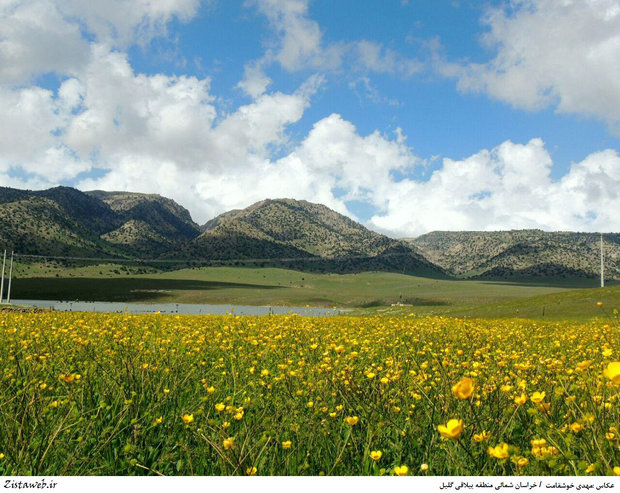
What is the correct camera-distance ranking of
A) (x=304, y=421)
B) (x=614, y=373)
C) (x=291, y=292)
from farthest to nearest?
(x=291, y=292), (x=304, y=421), (x=614, y=373)

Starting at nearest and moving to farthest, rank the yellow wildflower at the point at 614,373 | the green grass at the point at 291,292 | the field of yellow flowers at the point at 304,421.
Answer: the yellow wildflower at the point at 614,373 → the field of yellow flowers at the point at 304,421 → the green grass at the point at 291,292

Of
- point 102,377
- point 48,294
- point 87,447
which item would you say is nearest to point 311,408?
point 87,447

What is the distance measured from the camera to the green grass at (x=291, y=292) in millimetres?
56844

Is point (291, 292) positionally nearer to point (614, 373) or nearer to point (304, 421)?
point (304, 421)

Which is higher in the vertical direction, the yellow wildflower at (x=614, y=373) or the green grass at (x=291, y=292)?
the yellow wildflower at (x=614, y=373)

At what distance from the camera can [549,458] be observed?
9.66ft

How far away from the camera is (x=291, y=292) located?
11950 centimetres

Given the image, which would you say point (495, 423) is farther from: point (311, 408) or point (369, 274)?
point (369, 274)

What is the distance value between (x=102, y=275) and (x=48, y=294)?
61.4 metres

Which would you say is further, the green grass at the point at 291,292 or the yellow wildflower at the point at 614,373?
the green grass at the point at 291,292

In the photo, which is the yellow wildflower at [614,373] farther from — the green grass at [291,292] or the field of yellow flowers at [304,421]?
the green grass at [291,292]

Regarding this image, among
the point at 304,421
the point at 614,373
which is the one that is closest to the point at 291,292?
the point at 304,421

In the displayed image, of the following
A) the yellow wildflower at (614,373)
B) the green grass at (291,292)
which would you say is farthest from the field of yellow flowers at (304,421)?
the green grass at (291,292)

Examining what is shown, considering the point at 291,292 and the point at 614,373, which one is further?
the point at 291,292
